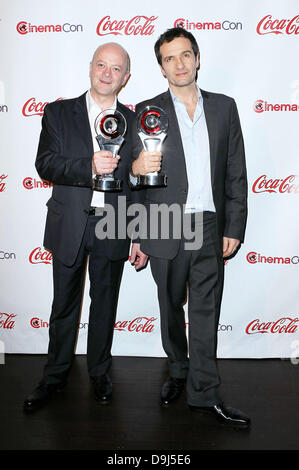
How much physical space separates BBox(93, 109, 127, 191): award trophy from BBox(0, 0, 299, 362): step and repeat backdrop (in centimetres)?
77

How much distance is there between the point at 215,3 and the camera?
283 centimetres

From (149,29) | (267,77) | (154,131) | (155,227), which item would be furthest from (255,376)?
(149,29)

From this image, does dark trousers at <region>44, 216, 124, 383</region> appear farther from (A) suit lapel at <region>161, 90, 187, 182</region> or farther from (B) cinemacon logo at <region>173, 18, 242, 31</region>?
(B) cinemacon logo at <region>173, 18, 242, 31</region>

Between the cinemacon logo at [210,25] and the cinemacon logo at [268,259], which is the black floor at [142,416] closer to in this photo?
the cinemacon logo at [268,259]

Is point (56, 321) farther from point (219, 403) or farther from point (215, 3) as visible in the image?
point (215, 3)

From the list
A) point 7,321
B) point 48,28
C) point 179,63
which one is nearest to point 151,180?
point 179,63

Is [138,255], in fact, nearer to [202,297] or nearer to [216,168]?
[202,297]

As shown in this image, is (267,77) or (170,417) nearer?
(170,417)

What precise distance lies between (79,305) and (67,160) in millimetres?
817

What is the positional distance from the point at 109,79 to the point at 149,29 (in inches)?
29.5

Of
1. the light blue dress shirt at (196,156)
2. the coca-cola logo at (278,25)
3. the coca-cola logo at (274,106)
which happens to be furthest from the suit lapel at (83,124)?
the coca-cola logo at (278,25)

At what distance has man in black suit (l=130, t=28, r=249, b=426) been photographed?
231 centimetres

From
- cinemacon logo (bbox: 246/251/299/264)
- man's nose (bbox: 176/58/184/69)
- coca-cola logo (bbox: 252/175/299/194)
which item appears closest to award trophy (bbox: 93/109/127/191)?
man's nose (bbox: 176/58/184/69)

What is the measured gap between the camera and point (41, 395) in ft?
8.18
